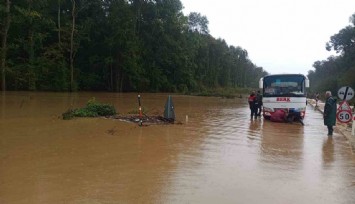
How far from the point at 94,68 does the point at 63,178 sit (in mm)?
51079

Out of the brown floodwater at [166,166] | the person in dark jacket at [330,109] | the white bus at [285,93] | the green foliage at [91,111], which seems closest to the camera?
the brown floodwater at [166,166]

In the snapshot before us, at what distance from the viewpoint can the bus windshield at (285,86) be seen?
839 inches

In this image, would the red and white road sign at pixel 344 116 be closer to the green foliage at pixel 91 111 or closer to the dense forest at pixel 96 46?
the green foliage at pixel 91 111

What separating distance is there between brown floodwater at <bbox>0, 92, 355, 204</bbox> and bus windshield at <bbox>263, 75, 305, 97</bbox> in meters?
5.29

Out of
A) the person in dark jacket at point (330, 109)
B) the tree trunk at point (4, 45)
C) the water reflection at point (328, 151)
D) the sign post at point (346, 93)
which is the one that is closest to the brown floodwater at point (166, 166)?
the water reflection at point (328, 151)

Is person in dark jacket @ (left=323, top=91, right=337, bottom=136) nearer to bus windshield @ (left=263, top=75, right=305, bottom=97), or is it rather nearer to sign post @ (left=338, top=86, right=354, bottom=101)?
sign post @ (left=338, top=86, right=354, bottom=101)

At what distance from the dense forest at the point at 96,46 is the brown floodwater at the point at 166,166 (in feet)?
A: 105

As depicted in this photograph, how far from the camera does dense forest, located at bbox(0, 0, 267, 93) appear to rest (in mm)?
45906

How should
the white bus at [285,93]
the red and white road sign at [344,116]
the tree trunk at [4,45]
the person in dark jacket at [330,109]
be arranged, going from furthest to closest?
the tree trunk at [4,45] → the white bus at [285,93] → the red and white road sign at [344,116] → the person in dark jacket at [330,109]

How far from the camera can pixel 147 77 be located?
62.8 metres

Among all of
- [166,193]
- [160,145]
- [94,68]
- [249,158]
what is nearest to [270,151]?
[249,158]

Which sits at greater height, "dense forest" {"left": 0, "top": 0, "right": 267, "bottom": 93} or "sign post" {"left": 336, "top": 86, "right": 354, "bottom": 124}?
"dense forest" {"left": 0, "top": 0, "right": 267, "bottom": 93}

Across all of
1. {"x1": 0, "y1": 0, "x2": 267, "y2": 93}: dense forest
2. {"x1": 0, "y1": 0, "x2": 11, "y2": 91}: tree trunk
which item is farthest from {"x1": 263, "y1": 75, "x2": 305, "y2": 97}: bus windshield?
{"x1": 0, "y1": 0, "x2": 267, "y2": 93}: dense forest

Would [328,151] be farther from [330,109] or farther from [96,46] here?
[96,46]
